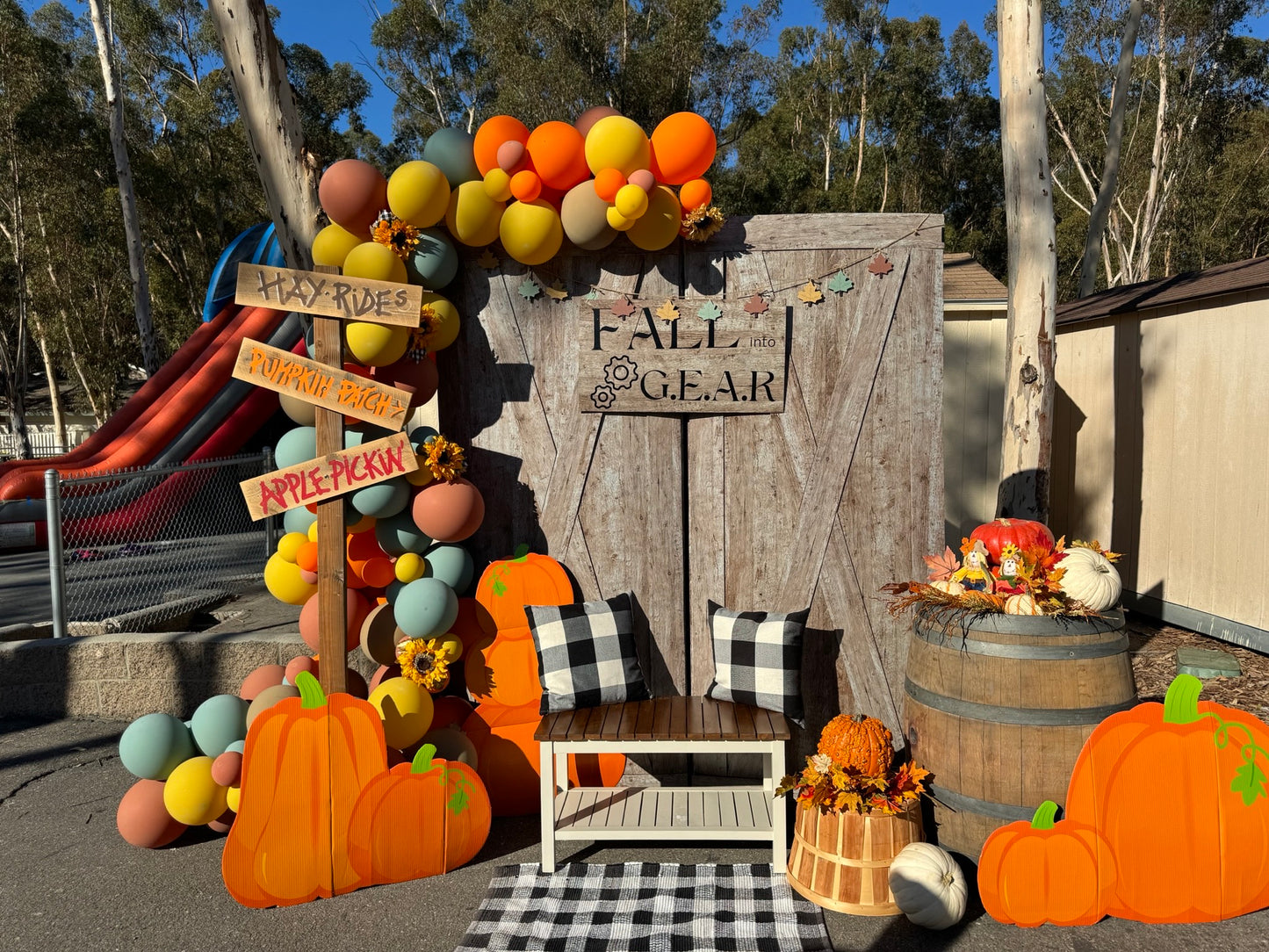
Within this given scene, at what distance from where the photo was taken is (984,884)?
104 inches

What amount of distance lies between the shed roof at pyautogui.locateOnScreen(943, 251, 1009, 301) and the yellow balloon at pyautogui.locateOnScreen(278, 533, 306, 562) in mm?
5495

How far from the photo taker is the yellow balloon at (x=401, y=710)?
10.3 feet

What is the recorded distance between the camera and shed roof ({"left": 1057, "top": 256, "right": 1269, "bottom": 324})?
552 centimetres

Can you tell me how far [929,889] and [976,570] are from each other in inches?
41.3

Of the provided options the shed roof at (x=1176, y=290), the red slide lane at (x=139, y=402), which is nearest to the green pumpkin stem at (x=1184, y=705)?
the shed roof at (x=1176, y=290)

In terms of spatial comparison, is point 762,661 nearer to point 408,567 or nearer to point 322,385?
point 408,567

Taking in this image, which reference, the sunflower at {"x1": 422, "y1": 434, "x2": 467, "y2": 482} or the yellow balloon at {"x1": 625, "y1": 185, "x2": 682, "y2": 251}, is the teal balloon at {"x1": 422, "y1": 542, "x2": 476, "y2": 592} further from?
the yellow balloon at {"x1": 625, "y1": 185, "x2": 682, "y2": 251}

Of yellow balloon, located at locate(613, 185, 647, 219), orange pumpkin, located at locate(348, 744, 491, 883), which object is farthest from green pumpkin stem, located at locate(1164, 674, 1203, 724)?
yellow balloon, located at locate(613, 185, 647, 219)

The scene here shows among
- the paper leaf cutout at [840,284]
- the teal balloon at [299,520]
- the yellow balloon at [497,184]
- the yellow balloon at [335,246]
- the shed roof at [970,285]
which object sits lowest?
the teal balloon at [299,520]

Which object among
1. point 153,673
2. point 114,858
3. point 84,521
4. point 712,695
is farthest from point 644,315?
point 84,521

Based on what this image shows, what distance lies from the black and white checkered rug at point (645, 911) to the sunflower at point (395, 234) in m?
2.39

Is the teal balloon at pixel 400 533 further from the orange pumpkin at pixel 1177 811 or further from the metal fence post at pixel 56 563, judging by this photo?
the orange pumpkin at pixel 1177 811

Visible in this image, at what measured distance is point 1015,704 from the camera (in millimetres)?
2727

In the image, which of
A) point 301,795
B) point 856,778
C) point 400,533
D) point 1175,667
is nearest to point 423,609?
point 400,533
